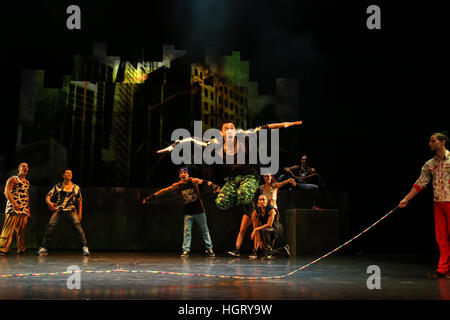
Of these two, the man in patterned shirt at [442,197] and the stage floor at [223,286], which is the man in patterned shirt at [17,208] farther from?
the man in patterned shirt at [442,197]

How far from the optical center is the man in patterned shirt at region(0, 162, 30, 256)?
7652mm

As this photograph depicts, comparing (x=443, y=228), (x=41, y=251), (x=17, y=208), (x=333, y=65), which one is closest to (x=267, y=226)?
(x=443, y=228)

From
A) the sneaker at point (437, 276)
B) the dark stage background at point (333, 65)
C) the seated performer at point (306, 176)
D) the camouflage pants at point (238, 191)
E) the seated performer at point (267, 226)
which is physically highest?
the dark stage background at point (333, 65)

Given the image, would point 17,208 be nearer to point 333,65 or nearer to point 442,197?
point 442,197

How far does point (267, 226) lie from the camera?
7.10m

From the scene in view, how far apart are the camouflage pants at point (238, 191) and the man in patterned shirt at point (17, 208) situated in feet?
12.4

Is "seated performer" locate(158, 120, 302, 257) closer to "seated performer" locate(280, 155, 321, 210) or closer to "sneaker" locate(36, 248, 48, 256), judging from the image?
"seated performer" locate(280, 155, 321, 210)

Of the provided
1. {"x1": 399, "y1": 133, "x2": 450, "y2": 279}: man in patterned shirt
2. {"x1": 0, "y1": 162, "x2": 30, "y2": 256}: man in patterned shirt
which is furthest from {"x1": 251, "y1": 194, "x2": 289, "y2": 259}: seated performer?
{"x1": 0, "y1": 162, "x2": 30, "y2": 256}: man in patterned shirt

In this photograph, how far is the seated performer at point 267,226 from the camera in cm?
705

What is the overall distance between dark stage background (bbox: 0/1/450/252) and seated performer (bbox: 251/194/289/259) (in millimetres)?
2309

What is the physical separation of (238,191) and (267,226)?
99cm

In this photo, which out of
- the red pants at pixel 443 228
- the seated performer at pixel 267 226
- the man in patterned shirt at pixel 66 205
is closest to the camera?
the red pants at pixel 443 228

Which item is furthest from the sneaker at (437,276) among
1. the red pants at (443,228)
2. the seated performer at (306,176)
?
the seated performer at (306,176)

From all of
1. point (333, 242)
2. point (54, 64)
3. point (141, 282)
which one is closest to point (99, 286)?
point (141, 282)
